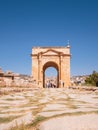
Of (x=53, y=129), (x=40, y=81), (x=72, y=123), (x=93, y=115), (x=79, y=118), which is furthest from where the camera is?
(x=40, y=81)

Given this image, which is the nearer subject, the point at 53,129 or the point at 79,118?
the point at 53,129

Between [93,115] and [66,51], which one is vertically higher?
[66,51]

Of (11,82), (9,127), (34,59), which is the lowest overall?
(9,127)

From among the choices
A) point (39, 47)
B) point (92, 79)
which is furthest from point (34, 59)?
point (92, 79)

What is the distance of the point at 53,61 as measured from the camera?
40.8m

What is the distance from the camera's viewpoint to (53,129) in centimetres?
307

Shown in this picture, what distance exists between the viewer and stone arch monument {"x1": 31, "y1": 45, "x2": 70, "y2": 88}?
40.2 m

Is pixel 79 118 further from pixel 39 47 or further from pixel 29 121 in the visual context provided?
pixel 39 47

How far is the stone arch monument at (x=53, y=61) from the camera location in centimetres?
4022

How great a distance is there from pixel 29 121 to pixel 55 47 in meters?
37.6

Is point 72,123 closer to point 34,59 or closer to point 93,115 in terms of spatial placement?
point 93,115

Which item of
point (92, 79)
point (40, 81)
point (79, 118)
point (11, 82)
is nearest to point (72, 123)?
point (79, 118)

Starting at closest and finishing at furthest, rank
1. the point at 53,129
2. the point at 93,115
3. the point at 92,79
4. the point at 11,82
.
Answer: the point at 53,129 < the point at 93,115 < the point at 11,82 < the point at 92,79

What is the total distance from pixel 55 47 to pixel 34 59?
4.17 m
